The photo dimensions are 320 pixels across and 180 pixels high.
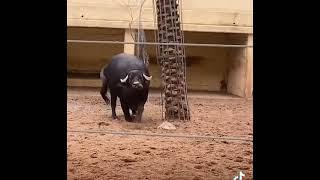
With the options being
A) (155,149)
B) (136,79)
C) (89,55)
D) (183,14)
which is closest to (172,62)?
(136,79)

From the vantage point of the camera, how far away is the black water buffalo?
6.36m

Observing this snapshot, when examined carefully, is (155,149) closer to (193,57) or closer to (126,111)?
(126,111)

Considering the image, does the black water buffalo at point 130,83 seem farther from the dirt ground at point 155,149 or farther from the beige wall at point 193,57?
the beige wall at point 193,57

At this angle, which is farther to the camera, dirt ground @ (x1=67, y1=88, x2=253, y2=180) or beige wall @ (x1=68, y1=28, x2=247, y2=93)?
beige wall @ (x1=68, y1=28, x2=247, y2=93)

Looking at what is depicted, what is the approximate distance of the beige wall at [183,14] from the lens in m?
9.98

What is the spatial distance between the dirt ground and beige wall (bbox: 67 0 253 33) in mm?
2685

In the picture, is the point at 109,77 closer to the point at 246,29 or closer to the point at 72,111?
the point at 72,111

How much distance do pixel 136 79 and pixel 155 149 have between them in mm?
1668

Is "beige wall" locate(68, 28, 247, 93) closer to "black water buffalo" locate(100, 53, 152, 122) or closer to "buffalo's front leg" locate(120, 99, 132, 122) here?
"black water buffalo" locate(100, 53, 152, 122)

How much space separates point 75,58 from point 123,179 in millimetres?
8578

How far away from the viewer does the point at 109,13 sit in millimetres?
10086

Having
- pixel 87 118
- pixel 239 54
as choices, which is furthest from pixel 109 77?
pixel 239 54

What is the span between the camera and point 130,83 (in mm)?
6348

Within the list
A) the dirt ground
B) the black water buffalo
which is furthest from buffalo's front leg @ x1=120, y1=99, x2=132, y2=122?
the dirt ground
